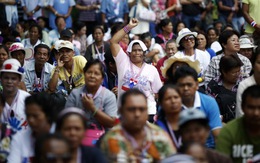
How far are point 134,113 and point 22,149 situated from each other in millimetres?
1373

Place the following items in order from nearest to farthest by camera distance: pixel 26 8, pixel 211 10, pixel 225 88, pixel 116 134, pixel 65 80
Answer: pixel 116 134, pixel 225 88, pixel 65 80, pixel 26 8, pixel 211 10

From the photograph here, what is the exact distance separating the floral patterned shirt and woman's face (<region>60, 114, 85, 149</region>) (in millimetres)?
251

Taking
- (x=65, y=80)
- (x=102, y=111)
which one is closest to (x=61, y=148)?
(x=102, y=111)

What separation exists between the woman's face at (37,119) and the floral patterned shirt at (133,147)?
2.80 ft

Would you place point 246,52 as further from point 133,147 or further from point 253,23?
point 133,147

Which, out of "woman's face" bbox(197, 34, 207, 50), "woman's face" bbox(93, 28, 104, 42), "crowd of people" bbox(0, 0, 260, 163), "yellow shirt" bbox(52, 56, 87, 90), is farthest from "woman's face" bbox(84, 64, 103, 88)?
"woman's face" bbox(93, 28, 104, 42)

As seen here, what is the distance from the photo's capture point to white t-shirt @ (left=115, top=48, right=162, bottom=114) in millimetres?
9984

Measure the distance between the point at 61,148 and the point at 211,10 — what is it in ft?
46.5

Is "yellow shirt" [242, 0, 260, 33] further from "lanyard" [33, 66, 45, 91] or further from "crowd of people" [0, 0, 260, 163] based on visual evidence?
"lanyard" [33, 66, 45, 91]

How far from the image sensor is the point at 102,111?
8.27m

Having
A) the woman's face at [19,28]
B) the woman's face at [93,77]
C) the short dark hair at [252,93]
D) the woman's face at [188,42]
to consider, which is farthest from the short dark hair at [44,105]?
the woman's face at [19,28]

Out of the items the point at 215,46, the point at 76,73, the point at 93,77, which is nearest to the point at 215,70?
the point at 76,73

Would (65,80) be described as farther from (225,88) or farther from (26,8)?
(26,8)

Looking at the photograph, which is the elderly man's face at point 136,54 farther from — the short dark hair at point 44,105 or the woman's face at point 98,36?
the woman's face at point 98,36
